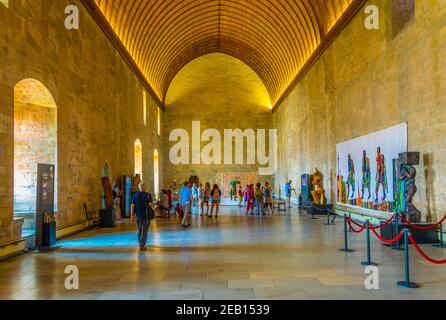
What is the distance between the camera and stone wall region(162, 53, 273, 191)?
33188 millimetres

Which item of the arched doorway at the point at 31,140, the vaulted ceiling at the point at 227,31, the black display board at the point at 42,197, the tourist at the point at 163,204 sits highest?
the vaulted ceiling at the point at 227,31

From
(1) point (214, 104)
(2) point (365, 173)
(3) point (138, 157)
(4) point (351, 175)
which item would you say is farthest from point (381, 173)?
(1) point (214, 104)

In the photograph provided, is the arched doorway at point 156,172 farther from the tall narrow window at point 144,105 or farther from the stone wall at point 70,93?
the stone wall at point 70,93

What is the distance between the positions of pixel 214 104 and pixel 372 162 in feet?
74.6

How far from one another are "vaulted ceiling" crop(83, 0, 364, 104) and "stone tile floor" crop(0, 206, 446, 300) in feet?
28.4

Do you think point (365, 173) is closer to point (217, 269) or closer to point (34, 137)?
point (217, 269)

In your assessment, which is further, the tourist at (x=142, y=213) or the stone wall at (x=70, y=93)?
the tourist at (x=142, y=213)

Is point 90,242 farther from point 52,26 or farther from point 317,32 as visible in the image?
point 317,32

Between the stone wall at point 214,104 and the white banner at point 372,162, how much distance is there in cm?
1895

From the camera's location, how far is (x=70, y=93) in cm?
1117

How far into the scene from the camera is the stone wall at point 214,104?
109ft

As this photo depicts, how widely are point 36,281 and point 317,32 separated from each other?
1671 cm

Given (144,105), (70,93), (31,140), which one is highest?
(144,105)

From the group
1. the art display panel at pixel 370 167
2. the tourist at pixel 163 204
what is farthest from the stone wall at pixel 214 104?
the art display panel at pixel 370 167
